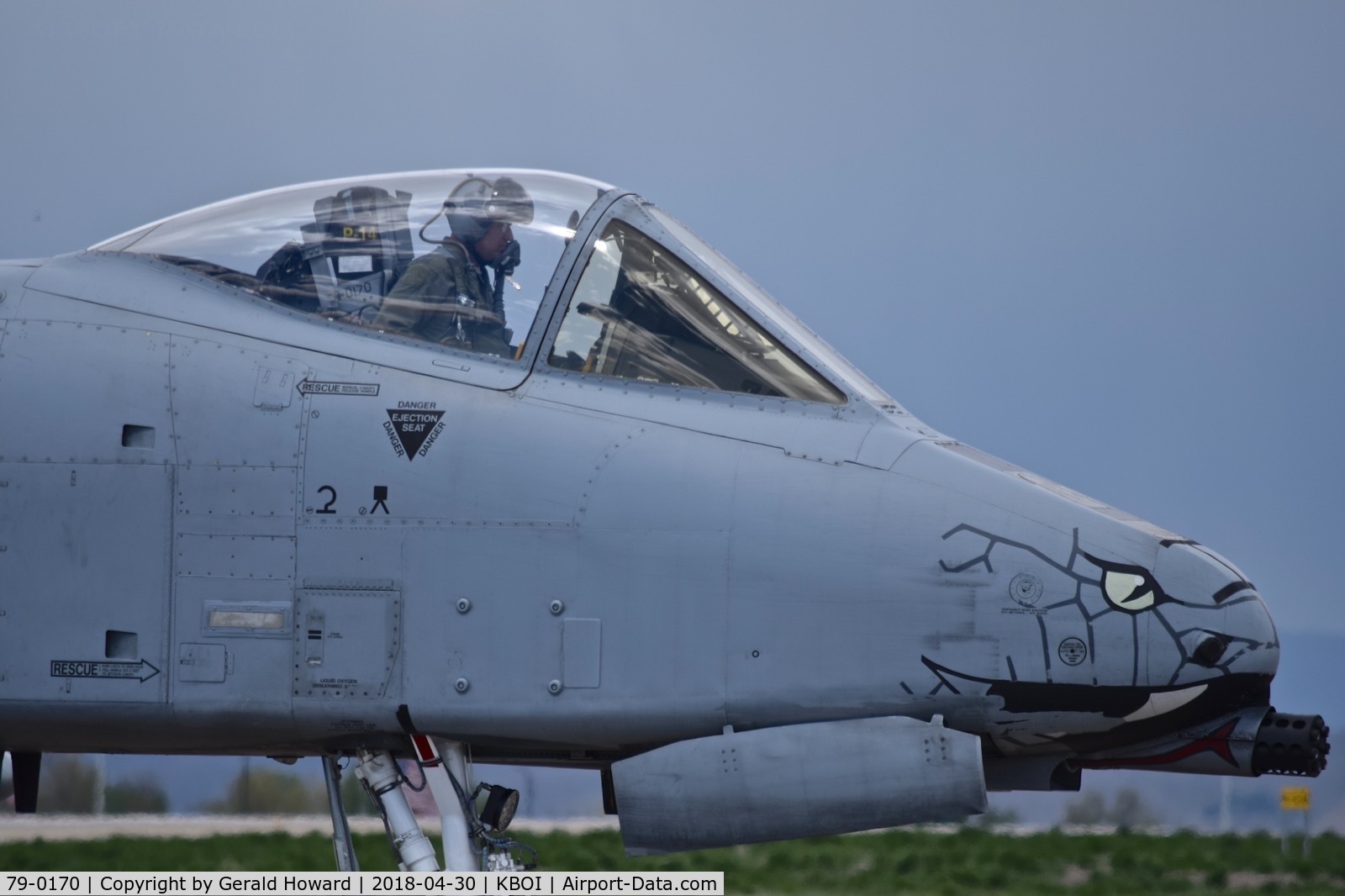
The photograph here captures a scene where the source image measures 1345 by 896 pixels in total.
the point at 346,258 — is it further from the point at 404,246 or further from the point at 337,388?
the point at 337,388

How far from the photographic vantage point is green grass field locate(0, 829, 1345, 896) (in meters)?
8.90

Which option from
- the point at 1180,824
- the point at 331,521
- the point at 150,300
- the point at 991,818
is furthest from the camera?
the point at 991,818

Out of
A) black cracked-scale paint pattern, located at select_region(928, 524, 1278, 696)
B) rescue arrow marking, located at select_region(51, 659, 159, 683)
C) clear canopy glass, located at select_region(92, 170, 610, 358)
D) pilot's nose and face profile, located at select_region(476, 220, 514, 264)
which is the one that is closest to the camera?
black cracked-scale paint pattern, located at select_region(928, 524, 1278, 696)

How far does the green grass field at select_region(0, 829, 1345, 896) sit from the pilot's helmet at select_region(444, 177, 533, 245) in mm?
5686

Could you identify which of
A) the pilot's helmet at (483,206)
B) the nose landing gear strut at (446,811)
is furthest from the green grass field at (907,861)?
the pilot's helmet at (483,206)

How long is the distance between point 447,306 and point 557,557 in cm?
113

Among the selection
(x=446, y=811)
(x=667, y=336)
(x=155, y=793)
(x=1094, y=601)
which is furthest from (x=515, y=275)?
(x=155, y=793)

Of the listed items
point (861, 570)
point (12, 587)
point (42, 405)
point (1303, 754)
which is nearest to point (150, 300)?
point (42, 405)

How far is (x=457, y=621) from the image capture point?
4.47 meters

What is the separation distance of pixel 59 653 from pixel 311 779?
308 inches

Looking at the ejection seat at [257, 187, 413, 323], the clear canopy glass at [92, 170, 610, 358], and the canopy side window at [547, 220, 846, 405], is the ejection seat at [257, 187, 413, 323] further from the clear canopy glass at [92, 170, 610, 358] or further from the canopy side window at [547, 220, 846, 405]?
the canopy side window at [547, 220, 846, 405]

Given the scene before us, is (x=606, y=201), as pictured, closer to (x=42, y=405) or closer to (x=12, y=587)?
(x=42, y=405)
